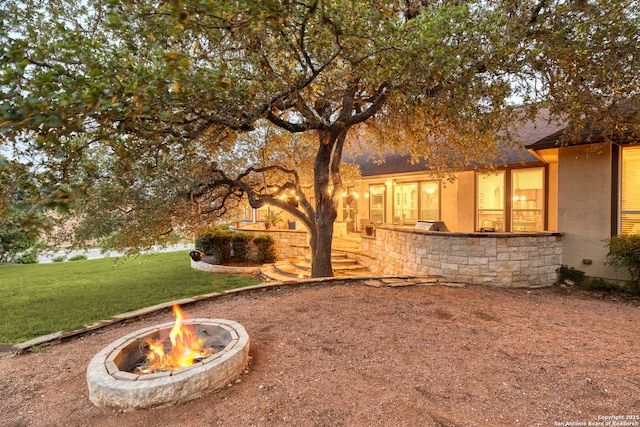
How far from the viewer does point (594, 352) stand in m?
3.94

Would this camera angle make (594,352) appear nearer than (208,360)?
No

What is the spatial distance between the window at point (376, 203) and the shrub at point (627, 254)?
9.49 meters

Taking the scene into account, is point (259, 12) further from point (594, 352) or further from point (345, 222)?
point (345, 222)

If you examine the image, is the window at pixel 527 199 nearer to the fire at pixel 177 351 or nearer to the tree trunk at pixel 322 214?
the tree trunk at pixel 322 214

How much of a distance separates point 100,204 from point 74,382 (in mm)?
4477

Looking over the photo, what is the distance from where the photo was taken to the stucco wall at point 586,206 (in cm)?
716

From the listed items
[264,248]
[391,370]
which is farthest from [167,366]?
[264,248]

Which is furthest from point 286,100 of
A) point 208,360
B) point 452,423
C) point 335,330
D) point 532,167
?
point 532,167

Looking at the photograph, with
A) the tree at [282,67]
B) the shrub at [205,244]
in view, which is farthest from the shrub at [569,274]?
the shrub at [205,244]

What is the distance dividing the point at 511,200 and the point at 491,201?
691 mm

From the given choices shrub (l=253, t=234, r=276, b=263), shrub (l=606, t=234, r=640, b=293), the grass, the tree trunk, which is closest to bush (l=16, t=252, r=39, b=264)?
the grass

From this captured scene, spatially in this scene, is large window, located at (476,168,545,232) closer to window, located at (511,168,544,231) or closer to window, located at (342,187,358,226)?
window, located at (511,168,544,231)

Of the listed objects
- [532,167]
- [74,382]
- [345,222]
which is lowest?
[74,382]

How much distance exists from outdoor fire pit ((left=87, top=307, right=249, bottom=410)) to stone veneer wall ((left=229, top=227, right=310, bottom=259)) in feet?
31.3
